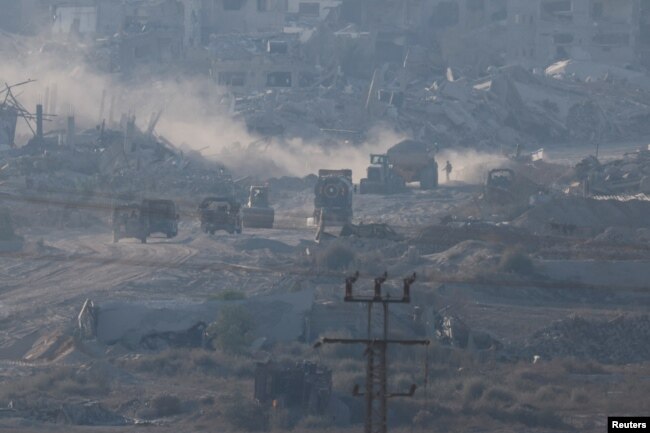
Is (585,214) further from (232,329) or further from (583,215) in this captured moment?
(232,329)

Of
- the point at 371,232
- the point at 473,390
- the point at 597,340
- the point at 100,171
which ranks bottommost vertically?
the point at 473,390

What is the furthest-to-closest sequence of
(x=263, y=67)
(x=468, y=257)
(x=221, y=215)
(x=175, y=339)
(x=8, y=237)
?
(x=263, y=67) < (x=221, y=215) < (x=8, y=237) < (x=468, y=257) < (x=175, y=339)

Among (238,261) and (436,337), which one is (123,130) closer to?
(238,261)

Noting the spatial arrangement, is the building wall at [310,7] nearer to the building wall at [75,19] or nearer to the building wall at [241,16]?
the building wall at [241,16]

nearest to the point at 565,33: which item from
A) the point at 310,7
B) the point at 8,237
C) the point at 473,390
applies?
the point at 310,7

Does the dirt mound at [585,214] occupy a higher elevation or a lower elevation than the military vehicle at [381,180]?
lower

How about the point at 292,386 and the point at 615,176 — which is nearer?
the point at 292,386

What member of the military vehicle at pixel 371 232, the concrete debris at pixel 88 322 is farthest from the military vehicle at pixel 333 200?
the concrete debris at pixel 88 322
